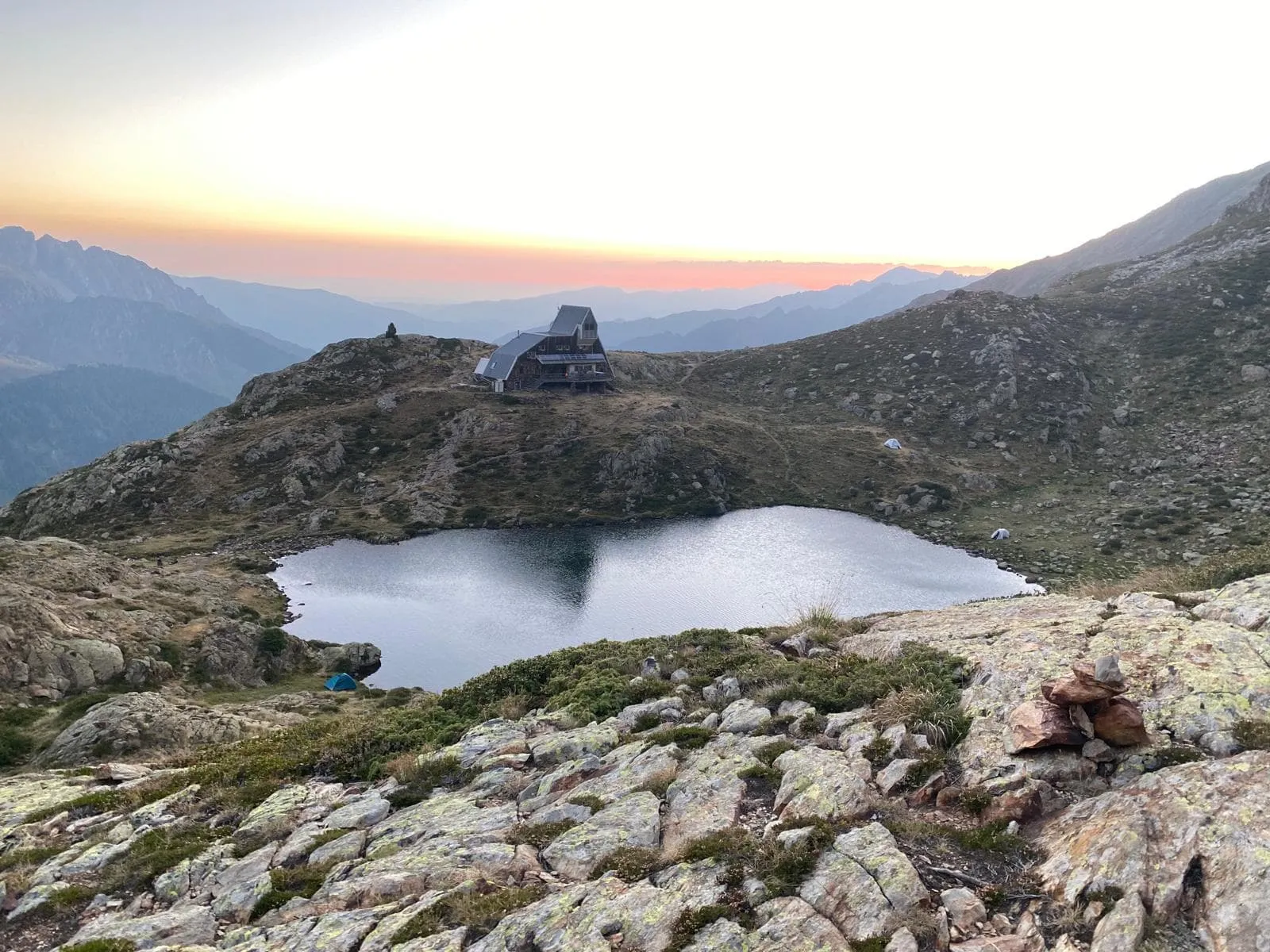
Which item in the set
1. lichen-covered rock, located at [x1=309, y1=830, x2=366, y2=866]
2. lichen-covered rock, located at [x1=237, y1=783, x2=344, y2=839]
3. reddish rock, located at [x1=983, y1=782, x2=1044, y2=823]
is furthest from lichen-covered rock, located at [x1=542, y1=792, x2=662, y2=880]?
lichen-covered rock, located at [x1=237, y1=783, x2=344, y2=839]

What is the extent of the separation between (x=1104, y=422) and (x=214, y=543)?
123 metres

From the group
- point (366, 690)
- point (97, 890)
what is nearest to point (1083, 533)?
point (366, 690)

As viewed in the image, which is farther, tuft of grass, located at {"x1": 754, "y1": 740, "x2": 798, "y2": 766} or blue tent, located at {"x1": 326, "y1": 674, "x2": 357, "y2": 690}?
blue tent, located at {"x1": 326, "y1": 674, "x2": 357, "y2": 690}

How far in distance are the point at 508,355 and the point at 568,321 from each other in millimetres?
15245

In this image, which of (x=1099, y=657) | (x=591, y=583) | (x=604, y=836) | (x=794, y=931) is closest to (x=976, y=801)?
(x=1099, y=657)

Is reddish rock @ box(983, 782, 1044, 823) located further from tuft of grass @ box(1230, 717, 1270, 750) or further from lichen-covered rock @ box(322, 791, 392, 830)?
lichen-covered rock @ box(322, 791, 392, 830)

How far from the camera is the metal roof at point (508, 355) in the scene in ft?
386

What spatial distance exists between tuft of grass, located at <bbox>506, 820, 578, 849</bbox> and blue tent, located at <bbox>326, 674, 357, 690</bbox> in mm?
32969

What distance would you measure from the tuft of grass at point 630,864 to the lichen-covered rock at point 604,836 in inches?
7.7

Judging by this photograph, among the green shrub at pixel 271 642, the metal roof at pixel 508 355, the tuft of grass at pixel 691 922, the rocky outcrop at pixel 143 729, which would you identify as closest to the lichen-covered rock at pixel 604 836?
the tuft of grass at pixel 691 922

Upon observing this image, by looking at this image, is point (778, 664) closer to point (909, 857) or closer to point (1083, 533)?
point (909, 857)

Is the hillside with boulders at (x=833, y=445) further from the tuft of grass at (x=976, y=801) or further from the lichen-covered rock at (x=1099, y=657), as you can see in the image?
the tuft of grass at (x=976, y=801)

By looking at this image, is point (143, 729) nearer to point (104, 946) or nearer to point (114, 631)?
point (114, 631)

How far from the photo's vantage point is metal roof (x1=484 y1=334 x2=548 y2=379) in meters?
118
